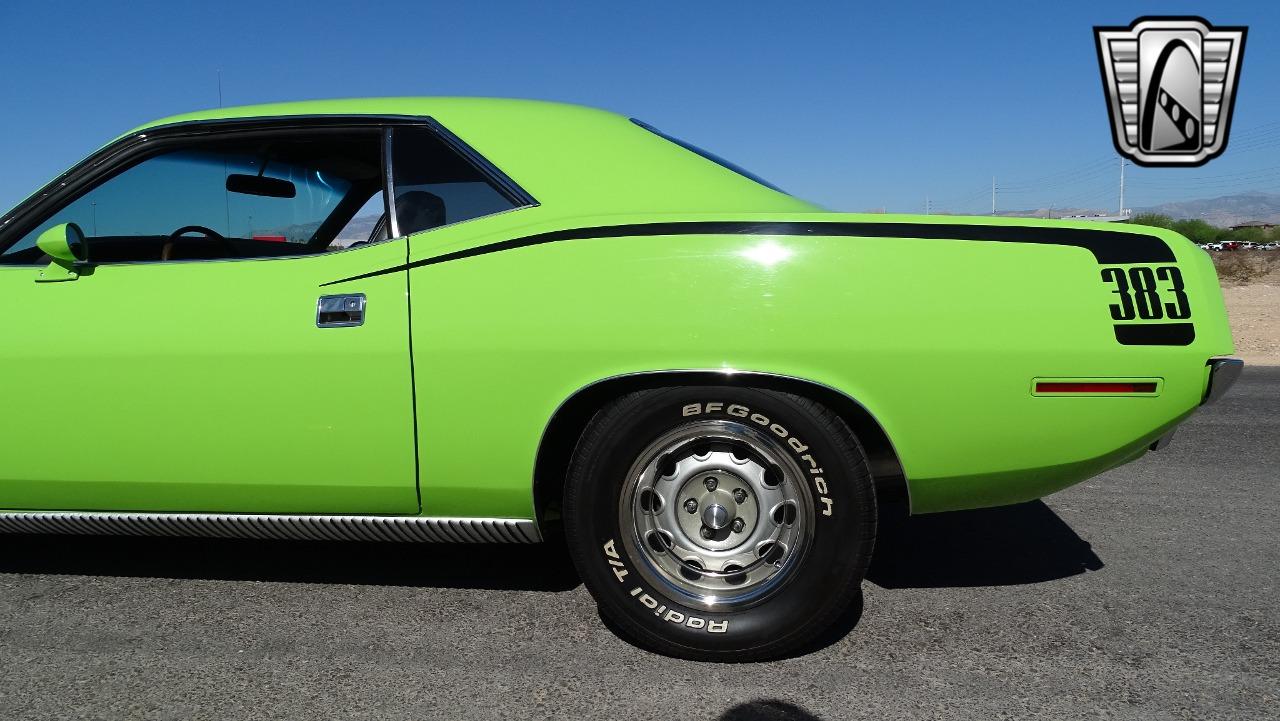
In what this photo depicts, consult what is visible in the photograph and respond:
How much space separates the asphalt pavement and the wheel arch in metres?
0.39

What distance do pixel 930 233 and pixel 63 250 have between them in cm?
238

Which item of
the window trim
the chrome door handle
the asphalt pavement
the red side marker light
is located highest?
the window trim

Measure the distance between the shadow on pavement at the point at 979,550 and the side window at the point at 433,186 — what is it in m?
1.73

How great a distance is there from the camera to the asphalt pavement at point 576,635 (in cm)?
212

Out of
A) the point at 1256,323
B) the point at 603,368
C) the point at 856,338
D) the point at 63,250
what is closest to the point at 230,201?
the point at 63,250

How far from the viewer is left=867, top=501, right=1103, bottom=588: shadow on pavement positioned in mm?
2926

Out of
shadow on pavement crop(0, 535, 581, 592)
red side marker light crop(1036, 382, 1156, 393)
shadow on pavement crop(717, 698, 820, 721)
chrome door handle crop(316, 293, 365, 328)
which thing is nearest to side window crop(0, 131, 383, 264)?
chrome door handle crop(316, 293, 365, 328)

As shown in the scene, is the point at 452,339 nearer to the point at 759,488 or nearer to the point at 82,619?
the point at 759,488

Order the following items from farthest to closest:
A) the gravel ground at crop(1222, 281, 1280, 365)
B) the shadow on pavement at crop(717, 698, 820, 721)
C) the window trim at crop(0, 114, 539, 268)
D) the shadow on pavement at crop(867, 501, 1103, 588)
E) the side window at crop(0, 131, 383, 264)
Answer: the gravel ground at crop(1222, 281, 1280, 365) → the shadow on pavement at crop(867, 501, 1103, 588) → the side window at crop(0, 131, 383, 264) → the window trim at crop(0, 114, 539, 268) → the shadow on pavement at crop(717, 698, 820, 721)

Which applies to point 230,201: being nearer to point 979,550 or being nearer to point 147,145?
point 147,145

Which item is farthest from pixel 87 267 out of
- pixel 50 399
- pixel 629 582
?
pixel 629 582

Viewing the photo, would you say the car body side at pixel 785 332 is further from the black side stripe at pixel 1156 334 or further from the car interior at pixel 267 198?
the car interior at pixel 267 198

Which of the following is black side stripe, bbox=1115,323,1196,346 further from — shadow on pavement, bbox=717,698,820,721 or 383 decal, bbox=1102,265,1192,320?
shadow on pavement, bbox=717,698,820,721

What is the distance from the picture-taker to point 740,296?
88.0 inches
